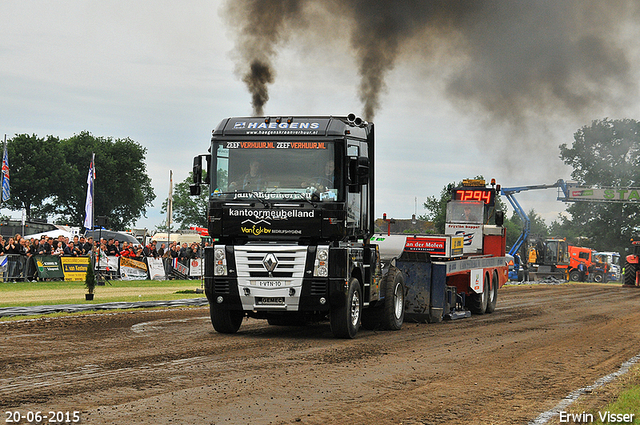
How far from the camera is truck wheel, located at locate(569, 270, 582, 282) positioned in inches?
2254

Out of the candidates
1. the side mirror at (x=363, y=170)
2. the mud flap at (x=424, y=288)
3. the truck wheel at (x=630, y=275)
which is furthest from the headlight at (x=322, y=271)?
the truck wheel at (x=630, y=275)

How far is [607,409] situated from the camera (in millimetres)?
7336

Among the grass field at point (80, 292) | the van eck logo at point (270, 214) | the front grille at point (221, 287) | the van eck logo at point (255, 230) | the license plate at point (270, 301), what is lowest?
the grass field at point (80, 292)

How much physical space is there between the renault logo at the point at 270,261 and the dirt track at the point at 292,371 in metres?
1.19

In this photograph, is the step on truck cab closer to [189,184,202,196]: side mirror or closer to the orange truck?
[189,184,202,196]: side mirror

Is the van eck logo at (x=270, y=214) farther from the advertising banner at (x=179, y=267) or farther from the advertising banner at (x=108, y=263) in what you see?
the advertising banner at (x=179, y=267)

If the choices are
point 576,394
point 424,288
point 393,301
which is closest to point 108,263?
point 424,288

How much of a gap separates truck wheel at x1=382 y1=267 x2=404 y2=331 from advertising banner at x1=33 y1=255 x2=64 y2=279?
57.4ft

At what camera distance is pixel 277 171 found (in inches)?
500

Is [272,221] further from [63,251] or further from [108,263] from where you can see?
[108,263]

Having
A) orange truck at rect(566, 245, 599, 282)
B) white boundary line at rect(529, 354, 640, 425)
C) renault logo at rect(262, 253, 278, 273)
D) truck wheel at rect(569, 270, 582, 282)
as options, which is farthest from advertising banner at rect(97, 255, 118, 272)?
truck wheel at rect(569, 270, 582, 282)

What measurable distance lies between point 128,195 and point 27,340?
79.8m

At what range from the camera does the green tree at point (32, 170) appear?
271ft

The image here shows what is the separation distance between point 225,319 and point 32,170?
247ft
